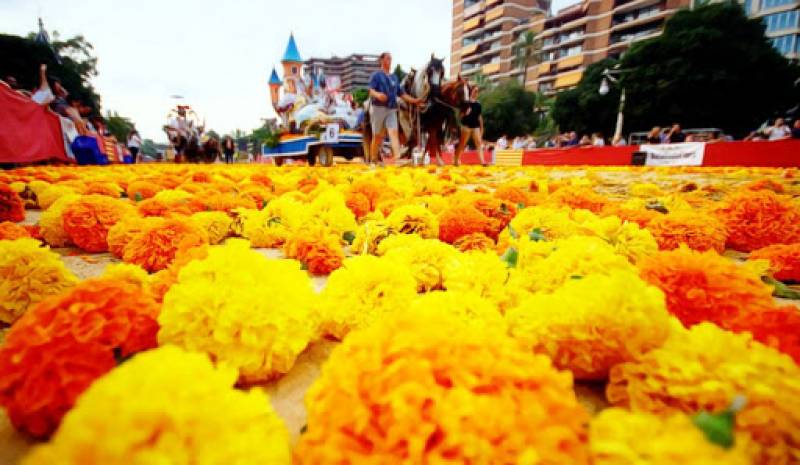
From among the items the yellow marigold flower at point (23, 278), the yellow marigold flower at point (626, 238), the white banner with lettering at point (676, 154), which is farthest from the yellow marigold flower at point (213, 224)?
the white banner with lettering at point (676, 154)

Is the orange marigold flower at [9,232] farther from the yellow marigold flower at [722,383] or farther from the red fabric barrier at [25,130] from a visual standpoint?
the red fabric barrier at [25,130]

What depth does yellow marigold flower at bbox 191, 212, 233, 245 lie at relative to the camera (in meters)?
2.56

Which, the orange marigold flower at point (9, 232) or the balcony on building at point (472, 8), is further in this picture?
the balcony on building at point (472, 8)

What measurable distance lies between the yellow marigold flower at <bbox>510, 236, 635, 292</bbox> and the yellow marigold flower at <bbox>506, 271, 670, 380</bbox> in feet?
0.87

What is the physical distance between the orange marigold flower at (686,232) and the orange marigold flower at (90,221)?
3.41 meters

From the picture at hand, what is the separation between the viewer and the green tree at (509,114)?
4678 centimetres

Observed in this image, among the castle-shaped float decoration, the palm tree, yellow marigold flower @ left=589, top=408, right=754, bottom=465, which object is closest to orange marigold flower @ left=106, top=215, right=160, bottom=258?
yellow marigold flower @ left=589, top=408, right=754, bottom=465

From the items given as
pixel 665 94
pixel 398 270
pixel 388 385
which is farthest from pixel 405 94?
pixel 665 94

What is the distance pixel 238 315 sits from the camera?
98 centimetres

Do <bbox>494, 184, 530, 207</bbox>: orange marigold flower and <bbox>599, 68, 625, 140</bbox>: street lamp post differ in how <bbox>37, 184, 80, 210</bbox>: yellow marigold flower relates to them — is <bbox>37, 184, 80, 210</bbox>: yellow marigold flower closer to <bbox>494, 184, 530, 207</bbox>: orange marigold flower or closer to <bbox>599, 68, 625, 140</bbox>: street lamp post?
<bbox>494, 184, 530, 207</bbox>: orange marigold flower

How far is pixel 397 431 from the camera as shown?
2.10 ft

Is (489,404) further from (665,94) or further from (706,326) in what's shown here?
(665,94)

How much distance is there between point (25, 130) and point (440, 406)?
11131 millimetres

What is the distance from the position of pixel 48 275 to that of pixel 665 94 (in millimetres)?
35807
